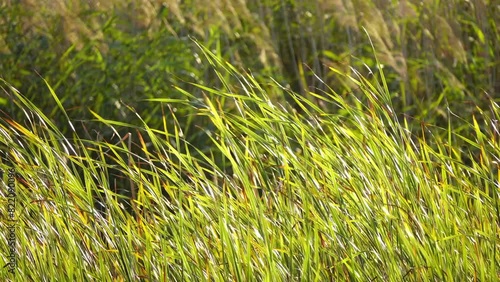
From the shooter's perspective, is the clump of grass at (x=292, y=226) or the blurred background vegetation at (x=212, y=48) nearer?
the clump of grass at (x=292, y=226)

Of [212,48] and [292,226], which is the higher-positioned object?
[292,226]

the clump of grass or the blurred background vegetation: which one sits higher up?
the clump of grass

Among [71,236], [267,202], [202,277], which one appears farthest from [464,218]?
[71,236]

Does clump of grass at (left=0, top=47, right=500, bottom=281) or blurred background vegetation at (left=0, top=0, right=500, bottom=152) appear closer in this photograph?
clump of grass at (left=0, top=47, right=500, bottom=281)

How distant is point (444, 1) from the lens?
5.31m

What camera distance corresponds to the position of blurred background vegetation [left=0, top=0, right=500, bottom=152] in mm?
4793

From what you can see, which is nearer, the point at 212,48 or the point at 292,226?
the point at 292,226

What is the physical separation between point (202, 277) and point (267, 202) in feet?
1.10

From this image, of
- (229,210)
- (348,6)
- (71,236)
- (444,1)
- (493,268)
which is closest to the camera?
(493,268)

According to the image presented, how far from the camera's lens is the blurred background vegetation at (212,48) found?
479 cm

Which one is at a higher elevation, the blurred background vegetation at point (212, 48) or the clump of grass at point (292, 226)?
the clump of grass at point (292, 226)

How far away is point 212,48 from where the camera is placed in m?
5.54

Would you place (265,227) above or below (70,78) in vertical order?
above

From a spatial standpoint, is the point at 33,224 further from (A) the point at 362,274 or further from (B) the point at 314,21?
(B) the point at 314,21
